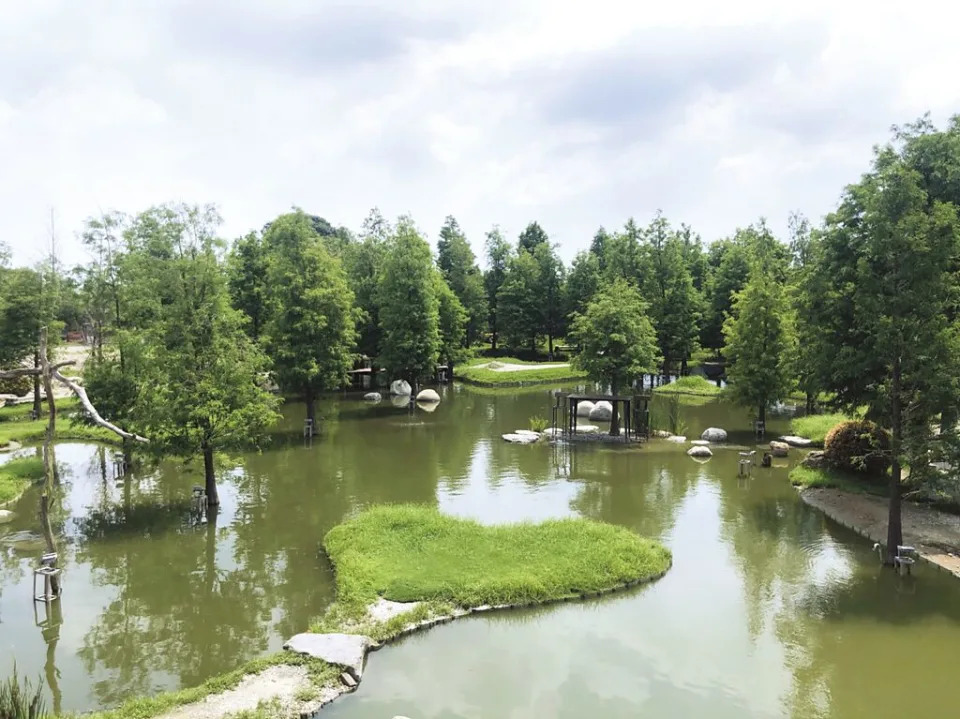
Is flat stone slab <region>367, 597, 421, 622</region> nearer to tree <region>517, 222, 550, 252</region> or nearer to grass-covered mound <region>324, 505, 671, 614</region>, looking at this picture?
grass-covered mound <region>324, 505, 671, 614</region>

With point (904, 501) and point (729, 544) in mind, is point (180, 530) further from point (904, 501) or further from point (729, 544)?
point (904, 501)

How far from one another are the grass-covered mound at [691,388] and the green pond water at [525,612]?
73.9ft

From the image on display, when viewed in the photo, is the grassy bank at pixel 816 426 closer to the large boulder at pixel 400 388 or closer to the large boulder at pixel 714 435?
the large boulder at pixel 714 435

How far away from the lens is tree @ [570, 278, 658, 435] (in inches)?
1289

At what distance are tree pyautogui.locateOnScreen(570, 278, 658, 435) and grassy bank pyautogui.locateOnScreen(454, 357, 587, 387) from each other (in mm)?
22026

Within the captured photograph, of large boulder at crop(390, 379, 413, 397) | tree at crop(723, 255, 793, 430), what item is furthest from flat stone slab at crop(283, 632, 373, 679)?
large boulder at crop(390, 379, 413, 397)

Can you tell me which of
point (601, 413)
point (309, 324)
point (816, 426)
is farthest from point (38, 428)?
point (816, 426)

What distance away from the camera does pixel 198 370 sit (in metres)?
21.7

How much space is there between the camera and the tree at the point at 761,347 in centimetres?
3253

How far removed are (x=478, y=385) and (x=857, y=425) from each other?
35.2m

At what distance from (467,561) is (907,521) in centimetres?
1319

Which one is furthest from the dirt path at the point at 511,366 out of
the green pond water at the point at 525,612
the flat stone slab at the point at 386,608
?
the flat stone slab at the point at 386,608

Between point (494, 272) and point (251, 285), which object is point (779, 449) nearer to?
point (251, 285)

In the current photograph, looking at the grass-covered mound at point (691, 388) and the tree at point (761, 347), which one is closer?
the tree at point (761, 347)
